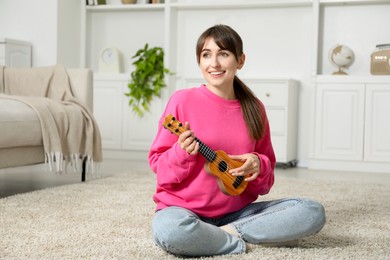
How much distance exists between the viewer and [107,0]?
552 centimetres

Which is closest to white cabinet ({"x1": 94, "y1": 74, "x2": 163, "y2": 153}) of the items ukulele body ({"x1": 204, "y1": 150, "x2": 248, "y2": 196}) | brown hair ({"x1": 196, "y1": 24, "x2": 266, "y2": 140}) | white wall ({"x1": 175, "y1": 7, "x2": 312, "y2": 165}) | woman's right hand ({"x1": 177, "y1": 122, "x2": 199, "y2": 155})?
white wall ({"x1": 175, "y1": 7, "x2": 312, "y2": 165})

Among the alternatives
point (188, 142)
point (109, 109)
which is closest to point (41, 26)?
point (109, 109)

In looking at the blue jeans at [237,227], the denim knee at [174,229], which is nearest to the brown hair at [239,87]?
the blue jeans at [237,227]

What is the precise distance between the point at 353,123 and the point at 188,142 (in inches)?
128

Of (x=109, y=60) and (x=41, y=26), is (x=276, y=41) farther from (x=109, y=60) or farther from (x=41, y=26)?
(x=41, y=26)

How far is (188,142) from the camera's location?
152 cm

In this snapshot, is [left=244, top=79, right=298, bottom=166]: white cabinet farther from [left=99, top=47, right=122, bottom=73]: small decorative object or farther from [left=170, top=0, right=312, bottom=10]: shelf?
[left=99, top=47, right=122, bottom=73]: small decorative object

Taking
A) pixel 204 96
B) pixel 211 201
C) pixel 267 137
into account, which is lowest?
pixel 211 201

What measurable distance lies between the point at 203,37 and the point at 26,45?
141 inches

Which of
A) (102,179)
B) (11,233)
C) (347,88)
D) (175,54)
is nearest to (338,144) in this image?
(347,88)

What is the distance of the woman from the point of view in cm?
163

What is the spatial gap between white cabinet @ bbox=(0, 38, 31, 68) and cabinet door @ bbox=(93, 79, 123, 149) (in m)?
0.60

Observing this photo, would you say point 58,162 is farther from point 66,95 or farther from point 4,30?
point 4,30

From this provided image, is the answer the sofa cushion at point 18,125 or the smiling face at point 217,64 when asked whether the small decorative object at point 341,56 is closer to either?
the sofa cushion at point 18,125
